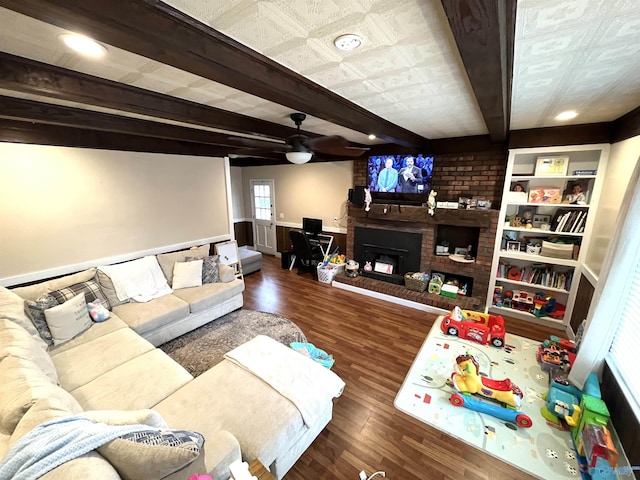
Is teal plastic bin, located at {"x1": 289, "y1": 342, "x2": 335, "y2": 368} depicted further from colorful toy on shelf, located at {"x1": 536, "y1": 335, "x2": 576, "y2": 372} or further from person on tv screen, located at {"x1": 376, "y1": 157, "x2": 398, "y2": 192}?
person on tv screen, located at {"x1": 376, "y1": 157, "x2": 398, "y2": 192}

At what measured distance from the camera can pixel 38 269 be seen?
2662mm

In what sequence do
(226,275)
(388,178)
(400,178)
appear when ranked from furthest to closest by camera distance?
(388,178), (400,178), (226,275)

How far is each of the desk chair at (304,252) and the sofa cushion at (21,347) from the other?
11.3 feet

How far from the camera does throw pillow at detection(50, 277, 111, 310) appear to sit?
2.27m

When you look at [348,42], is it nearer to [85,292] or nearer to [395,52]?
[395,52]

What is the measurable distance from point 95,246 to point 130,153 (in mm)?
1218

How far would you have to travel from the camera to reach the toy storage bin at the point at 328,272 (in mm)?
4570

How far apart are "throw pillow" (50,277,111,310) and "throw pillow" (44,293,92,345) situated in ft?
0.30

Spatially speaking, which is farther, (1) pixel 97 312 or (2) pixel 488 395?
(1) pixel 97 312

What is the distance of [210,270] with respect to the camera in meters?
3.41

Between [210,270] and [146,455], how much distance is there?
8.88 ft

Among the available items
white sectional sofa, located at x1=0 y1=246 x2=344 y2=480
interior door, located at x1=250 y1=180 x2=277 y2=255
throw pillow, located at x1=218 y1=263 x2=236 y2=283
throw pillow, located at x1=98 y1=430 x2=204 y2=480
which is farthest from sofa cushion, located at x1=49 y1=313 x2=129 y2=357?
interior door, located at x1=250 y1=180 x2=277 y2=255

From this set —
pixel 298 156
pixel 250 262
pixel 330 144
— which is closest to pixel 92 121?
pixel 298 156

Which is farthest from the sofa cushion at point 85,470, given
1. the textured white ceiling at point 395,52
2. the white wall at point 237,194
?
the white wall at point 237,194
